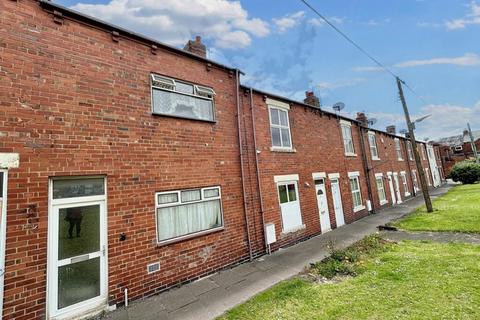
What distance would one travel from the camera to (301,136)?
11242mm

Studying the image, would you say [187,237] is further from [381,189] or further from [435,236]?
[381,189]

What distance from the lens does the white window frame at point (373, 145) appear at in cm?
1762

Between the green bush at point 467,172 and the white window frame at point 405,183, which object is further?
the green bush at point 467,172

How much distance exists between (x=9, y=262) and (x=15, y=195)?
3.75ft

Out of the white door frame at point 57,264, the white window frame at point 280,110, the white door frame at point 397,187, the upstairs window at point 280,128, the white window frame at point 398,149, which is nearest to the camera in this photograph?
the white door frame at point 57,264

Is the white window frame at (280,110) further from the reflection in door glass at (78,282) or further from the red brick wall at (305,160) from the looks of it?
the reflection in door glass at (78,282)

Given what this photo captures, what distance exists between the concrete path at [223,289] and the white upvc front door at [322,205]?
2.15 m

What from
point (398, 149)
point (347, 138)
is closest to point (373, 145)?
point (347, 138)

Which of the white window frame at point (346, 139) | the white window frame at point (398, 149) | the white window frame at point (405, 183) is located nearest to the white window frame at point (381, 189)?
the white window frame at point (346, 139)

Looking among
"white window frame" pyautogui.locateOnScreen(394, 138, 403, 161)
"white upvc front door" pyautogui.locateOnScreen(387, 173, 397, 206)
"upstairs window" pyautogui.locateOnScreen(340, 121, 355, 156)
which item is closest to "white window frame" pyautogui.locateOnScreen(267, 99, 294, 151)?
"upstairs window" pyautogui.locateOnScreen(340, 121, 355, 156)

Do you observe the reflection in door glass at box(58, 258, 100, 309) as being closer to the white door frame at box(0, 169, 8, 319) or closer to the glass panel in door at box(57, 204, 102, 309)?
the glass panel in door at box(57, 204, 102, 309)

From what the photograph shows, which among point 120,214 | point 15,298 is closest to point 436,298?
point 120,214

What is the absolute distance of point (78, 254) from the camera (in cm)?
488

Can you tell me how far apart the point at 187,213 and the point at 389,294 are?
4.98m
